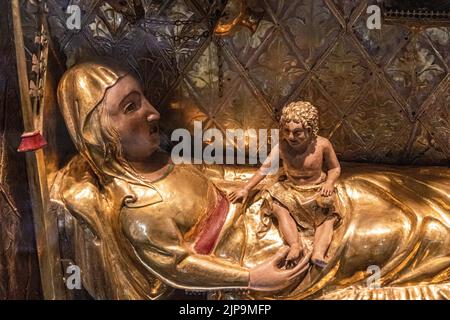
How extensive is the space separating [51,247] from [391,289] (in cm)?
118

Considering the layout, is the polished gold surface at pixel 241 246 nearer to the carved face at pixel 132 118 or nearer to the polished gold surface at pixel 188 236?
the polished gold surface at pixel 188 236

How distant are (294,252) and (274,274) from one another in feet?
0.33

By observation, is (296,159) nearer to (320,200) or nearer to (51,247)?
(320,200)

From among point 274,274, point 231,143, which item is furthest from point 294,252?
point 231,143

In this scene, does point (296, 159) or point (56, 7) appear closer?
point (296, 159)

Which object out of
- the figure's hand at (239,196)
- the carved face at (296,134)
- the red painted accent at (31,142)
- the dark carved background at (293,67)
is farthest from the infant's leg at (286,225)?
the red painted accent at (31,142)

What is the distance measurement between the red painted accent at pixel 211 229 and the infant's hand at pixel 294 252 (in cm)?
26

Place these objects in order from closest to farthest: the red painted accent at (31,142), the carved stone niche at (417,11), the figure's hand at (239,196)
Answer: the red painted accent at (31,142) → the figure's hand at (239,196) → the carved stone niche at (417,11)

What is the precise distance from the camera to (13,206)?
2.50 meters

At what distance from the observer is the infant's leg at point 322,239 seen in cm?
238

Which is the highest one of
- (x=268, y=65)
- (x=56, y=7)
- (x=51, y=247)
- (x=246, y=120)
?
(x=56, y=7)

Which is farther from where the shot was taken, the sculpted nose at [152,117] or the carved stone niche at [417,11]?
the carved stone niche at [417,11]

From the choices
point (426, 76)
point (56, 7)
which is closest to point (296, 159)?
point (426, 76)

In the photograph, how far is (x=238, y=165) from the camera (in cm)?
279
